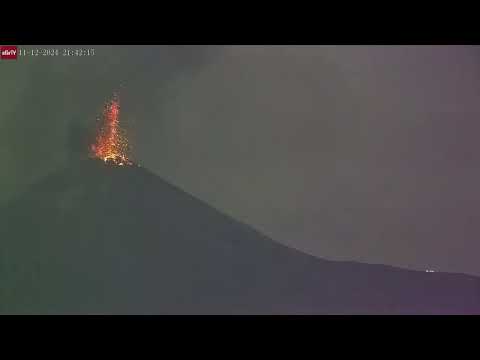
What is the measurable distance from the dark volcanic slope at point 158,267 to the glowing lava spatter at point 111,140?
0.44ft

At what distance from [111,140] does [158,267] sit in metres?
1.11

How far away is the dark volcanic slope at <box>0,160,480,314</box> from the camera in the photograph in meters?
3.46

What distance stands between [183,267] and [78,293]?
86 centimetres

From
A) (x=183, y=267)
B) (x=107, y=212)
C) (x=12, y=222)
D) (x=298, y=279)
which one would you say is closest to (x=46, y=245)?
(x=12, y=222)

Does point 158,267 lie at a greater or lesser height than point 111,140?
lesser

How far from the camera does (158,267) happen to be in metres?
3.51

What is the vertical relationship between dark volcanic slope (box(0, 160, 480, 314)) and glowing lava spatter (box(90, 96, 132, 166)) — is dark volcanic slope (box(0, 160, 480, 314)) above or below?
below

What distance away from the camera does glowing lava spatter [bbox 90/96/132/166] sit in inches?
139

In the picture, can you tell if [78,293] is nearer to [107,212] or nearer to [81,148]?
[107,212]

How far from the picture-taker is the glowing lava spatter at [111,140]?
354cm

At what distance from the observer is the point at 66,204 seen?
3541 mm

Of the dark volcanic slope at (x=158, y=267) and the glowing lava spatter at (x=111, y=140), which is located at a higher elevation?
the glowing lava spatter at (x=111, y=140)

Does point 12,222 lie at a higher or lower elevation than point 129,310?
higher

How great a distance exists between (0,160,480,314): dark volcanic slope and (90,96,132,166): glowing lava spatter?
0.44 ft
